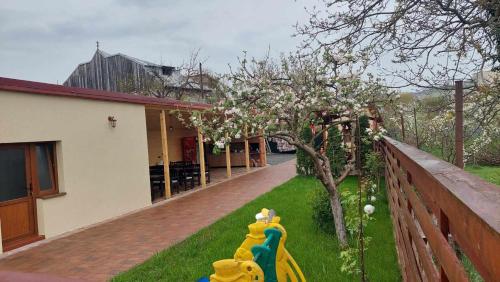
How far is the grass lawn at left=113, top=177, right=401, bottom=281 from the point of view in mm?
5172

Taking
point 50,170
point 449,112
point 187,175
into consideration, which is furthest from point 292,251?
point 187,175

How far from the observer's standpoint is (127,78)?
36031mm

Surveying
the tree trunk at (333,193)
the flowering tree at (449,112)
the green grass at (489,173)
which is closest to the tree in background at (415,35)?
the flowering tree at (449,112)

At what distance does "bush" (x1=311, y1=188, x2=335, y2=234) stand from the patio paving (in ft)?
8.07

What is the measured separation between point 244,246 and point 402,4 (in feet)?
12.2

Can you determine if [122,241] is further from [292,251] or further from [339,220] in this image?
[339,220]

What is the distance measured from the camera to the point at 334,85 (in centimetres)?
695

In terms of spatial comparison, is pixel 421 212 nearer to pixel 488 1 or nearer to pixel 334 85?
pixel 488 1

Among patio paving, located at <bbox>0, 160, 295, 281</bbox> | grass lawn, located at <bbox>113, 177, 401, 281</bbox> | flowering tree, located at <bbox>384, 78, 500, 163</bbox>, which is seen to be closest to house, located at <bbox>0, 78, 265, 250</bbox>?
patio paving, located at <bbox>0, 160, 295, 281</bbox>

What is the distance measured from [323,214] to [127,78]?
3194cm

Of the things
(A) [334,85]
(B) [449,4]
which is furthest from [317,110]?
(B) [449,4]

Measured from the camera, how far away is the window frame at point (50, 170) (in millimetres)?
8383

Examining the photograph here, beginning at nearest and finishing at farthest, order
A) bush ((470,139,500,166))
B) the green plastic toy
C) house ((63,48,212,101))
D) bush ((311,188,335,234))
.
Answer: the green plastic toy
bush ((311,188,335,234))
bush ((470,139,500,166))
house ((63,48,212,101))

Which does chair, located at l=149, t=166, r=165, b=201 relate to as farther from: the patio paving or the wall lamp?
the wall lamp
